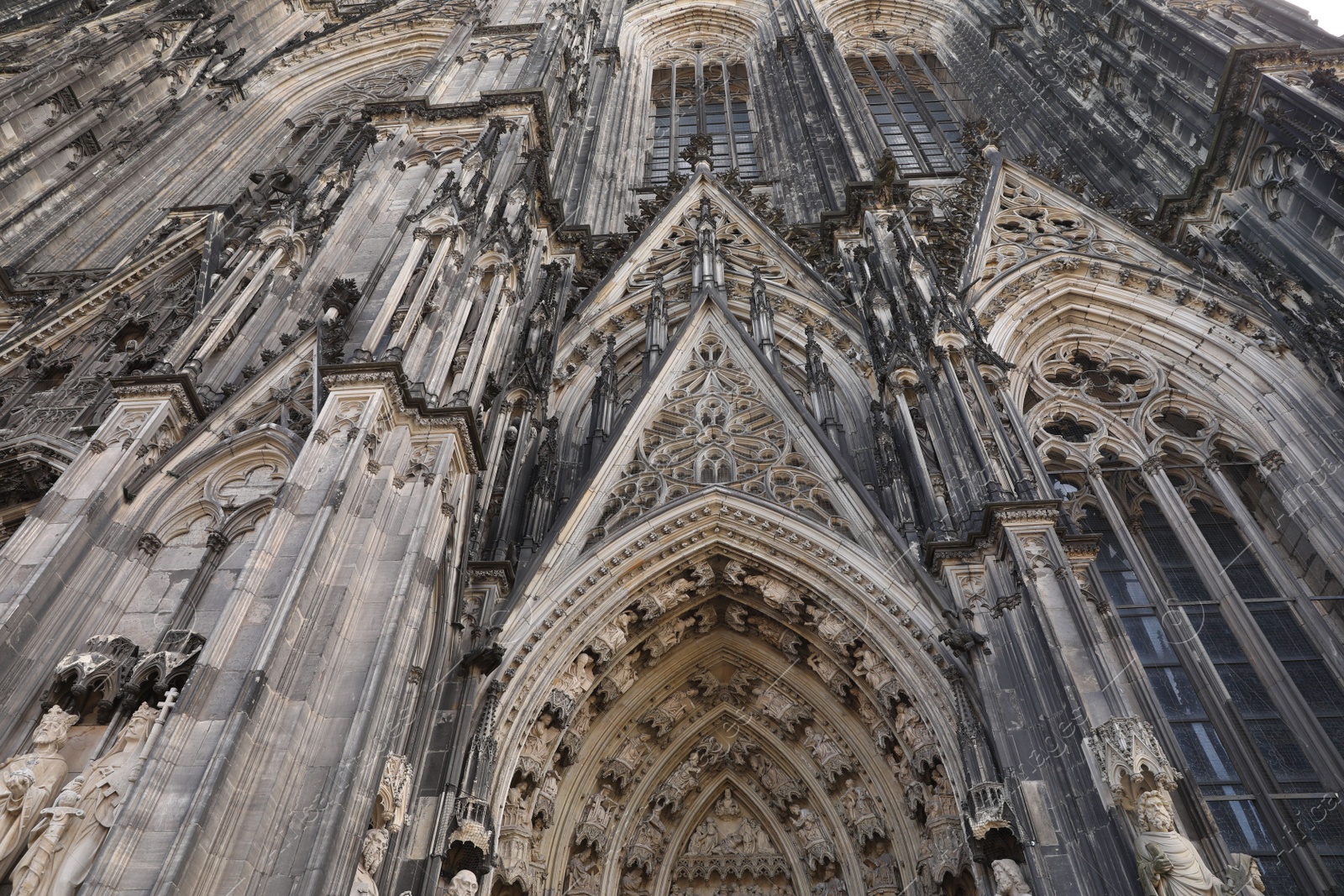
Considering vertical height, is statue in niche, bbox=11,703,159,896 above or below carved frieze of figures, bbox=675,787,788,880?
below

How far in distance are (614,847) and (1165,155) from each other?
14.1 metres

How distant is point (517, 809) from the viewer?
7.82 m

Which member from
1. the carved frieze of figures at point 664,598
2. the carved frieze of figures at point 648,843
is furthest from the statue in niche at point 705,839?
the carved frieze of figures at point 664,598

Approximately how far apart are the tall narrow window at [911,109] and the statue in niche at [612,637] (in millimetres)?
12243

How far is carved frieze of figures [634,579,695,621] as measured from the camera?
359 inches

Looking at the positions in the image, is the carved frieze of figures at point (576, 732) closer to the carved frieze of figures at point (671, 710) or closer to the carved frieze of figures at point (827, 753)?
the carved frieze of figures at point (671, 710)

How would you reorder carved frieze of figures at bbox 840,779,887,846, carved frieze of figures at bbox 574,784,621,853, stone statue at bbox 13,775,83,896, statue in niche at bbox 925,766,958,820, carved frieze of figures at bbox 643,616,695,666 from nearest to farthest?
stone statue at bbox 13,775,83,896
statue in niche at bbox 925,766,958,820
carved frieze of figures at bbox 840,779,887,846
carved frieze of figures at bbox 574,784,621,853
carved frieze of figures at bbox 643,616,695,666

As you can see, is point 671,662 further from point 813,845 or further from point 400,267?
point 400,267

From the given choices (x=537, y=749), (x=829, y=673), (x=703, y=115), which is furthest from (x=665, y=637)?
(x=703, y=115)

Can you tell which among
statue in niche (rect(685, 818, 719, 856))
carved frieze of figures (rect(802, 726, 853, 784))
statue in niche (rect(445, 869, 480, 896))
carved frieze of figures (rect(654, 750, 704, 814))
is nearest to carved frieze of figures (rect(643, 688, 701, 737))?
carved frieze of figures (rect(654, 750, 704, 814))

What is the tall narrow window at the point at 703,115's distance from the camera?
20891 millimetres

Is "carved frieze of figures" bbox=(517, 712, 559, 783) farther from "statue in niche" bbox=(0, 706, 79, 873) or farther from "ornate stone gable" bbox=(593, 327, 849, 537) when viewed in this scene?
"statue in niche" bbox=(0, 706, 79, 873)

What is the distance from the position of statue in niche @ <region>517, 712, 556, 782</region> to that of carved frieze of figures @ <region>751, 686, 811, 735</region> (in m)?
2.23

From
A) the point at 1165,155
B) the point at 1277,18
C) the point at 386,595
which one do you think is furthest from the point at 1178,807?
the point at 1277,18
